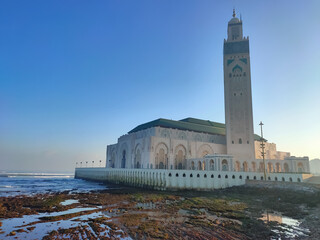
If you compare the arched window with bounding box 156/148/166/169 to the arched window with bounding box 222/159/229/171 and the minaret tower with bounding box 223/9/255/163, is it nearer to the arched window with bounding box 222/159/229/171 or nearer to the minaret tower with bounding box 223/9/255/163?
the arched window with bounding box 222/159/229/171

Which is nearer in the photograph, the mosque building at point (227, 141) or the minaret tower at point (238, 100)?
the mosque building at point (227, 141)

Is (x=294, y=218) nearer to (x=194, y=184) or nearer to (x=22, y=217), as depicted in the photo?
(x=194, y=184)

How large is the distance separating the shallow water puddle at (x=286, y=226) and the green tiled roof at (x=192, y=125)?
37.8 metres

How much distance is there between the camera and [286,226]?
1346 cm

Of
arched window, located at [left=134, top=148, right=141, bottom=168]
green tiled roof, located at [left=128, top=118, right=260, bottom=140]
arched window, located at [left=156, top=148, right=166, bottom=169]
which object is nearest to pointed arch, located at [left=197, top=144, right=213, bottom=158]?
green tiled roof, located at [left=128, top=118, right=260, bottom=140]

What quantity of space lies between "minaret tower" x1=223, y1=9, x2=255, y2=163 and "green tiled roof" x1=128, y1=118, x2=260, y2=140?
1145cm

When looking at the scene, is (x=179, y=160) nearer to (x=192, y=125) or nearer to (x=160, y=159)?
(x=160, y=159)

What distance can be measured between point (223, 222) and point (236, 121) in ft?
119

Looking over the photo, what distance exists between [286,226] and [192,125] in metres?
45.9

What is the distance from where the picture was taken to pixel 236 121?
47.8 m

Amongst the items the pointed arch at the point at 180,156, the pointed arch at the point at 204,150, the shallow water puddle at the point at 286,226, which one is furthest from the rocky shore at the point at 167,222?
the pointed arch at the point at 204,150

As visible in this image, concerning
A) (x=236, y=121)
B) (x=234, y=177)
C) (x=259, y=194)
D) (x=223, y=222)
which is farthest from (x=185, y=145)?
(x=223, y=222)

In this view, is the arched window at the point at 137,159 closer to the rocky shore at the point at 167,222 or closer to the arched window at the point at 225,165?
the arched window at the point at 225,165

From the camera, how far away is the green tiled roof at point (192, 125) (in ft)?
178
